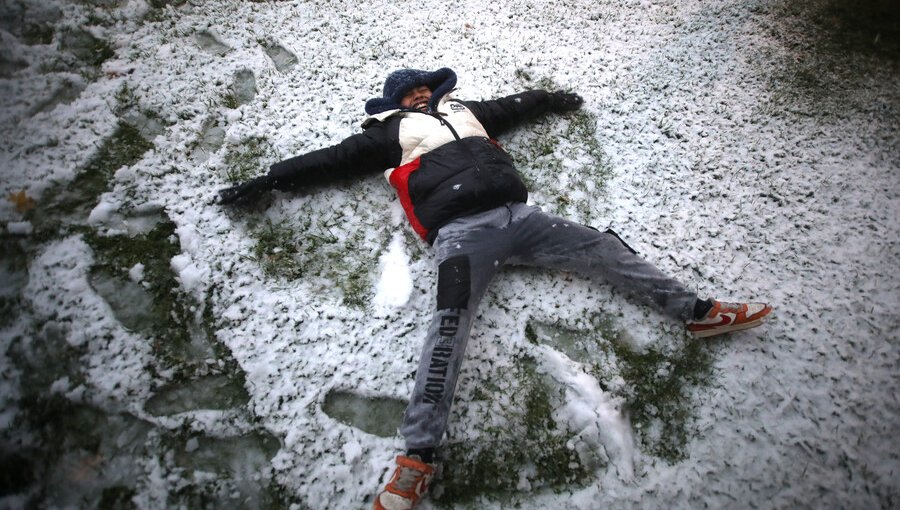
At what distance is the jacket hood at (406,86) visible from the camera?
3480 millimetres

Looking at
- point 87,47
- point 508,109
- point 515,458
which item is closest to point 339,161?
point 508,109

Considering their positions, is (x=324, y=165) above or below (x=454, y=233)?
above

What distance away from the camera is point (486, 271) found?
277 cm

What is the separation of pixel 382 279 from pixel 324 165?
106 cm

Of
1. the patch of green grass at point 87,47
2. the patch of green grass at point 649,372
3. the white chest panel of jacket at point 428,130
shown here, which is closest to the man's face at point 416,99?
the white chest panel of jacket at point 428,130

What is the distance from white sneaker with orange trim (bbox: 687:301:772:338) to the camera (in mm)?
2775

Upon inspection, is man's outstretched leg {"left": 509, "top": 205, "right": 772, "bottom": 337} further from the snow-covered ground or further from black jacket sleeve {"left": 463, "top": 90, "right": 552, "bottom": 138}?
black jacket sleeve {"left": 463, "top": 90, "right": 552, "bottom": 138}

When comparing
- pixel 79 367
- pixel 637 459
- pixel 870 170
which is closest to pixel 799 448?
pixel 637 459

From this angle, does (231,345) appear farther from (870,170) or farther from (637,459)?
(870,170)

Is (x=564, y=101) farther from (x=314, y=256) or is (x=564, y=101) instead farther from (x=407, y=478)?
(x=407, y=478)

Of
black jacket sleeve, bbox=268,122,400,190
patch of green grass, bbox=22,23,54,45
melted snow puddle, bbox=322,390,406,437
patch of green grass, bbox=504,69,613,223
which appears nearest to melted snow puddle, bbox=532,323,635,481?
melted snow puddle, bbox=322,390,406,437

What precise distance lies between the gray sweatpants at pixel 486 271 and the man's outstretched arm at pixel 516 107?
1040mm

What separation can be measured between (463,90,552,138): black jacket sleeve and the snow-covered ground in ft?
0.81

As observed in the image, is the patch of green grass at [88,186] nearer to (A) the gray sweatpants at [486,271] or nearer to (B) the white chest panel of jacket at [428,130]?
(B) the white chest panel of jacket at [428,130]
